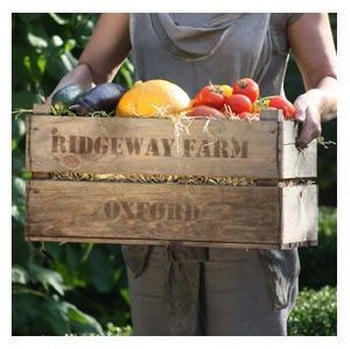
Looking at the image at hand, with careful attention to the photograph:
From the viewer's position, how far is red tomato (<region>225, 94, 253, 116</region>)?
284cm

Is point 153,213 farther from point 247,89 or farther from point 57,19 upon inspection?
point 57,19

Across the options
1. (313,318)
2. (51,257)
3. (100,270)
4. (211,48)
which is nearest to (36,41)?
(51,257)

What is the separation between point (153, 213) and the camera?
2.84 m

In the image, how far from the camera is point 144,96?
2828 millimetres

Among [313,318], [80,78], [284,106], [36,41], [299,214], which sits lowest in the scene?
[313,318]

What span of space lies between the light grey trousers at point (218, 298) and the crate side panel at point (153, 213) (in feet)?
0.72

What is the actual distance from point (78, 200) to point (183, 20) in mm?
608

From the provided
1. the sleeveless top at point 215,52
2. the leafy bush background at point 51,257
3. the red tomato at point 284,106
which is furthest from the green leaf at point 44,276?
the red tomato at point 284,106

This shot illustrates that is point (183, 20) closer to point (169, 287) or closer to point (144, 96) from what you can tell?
point (144, 96)

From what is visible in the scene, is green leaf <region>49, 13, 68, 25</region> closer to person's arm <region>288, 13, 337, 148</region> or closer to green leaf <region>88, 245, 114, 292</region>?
green leaf <region>88, 245, 114, 292</region>

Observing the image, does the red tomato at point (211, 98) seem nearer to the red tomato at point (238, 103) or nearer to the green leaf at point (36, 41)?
the red tomato at point (238, 103)

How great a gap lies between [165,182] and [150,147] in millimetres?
92

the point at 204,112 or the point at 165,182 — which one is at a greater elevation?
the point at 204,112
